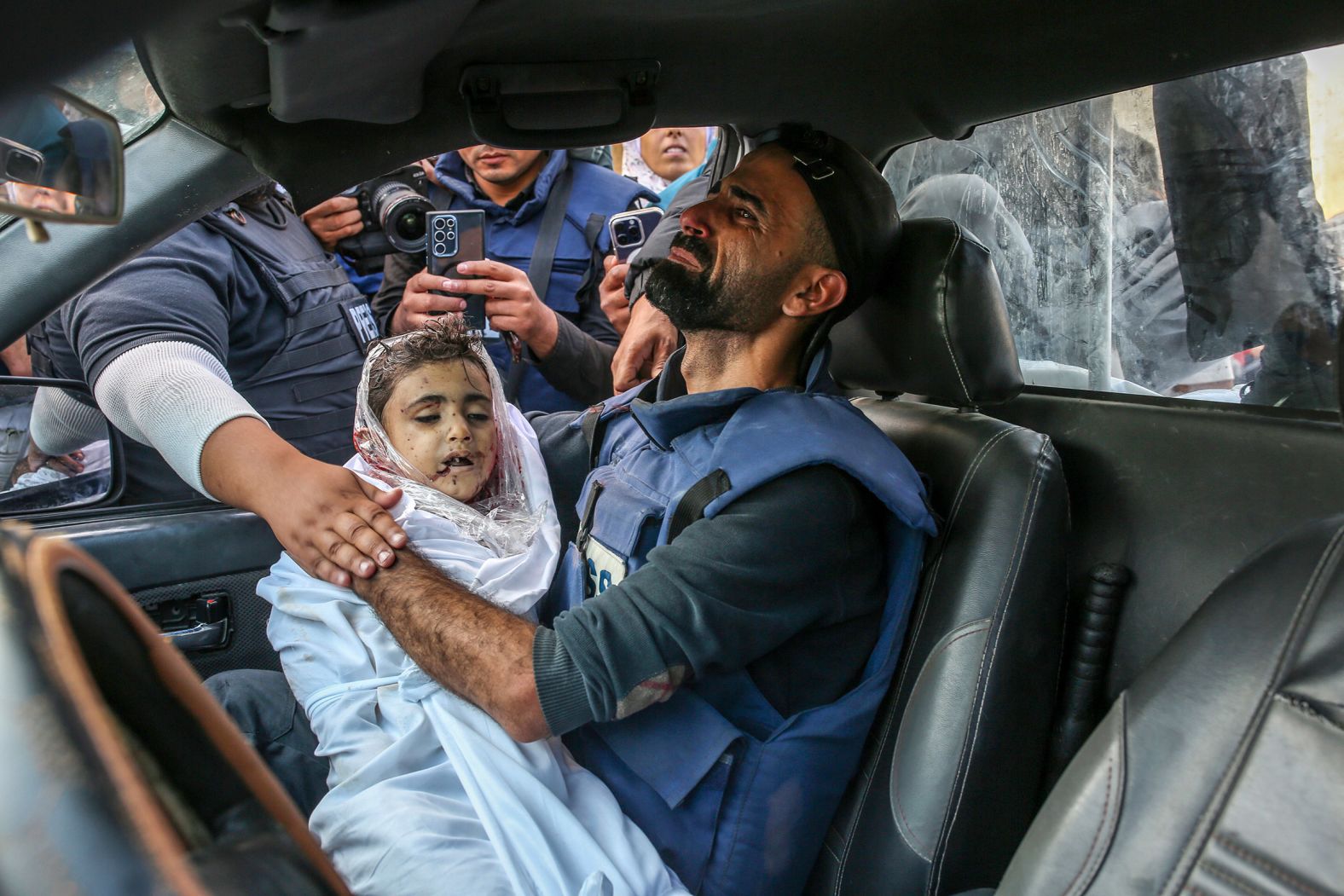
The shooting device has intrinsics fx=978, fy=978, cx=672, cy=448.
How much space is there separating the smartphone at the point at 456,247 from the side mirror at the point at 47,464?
838mm

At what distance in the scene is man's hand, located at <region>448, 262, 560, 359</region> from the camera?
7.69 ft

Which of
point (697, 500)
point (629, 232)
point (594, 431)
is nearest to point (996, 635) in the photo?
point (697, 500)

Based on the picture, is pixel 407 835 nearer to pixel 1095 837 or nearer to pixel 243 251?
pixel 1095 837

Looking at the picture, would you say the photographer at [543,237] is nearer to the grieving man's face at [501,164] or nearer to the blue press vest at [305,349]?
the grieving man's face at [501,164]

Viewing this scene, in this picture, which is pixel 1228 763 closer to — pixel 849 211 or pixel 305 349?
pixel 849 211

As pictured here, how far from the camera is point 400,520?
6.06 ft

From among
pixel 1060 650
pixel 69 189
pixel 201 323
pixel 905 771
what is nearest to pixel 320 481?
pixel 201 323

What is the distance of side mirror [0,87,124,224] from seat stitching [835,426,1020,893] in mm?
1242

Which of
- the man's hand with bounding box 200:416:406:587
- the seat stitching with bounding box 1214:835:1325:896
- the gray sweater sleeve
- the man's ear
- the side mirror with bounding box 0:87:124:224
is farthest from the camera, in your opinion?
the man's ear

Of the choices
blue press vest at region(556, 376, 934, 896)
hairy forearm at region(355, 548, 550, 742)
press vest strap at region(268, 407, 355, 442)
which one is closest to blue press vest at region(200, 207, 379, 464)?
press vest strap at region(268, 407, 355, 442)

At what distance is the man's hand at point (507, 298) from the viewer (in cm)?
234

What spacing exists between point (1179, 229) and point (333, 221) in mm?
2233

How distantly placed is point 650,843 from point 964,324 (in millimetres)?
1001

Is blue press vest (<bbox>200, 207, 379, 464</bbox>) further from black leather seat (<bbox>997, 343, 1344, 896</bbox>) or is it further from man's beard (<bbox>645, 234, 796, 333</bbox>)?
black leather seat (<bbox>997, 343, 1344, 896</bbox>)
